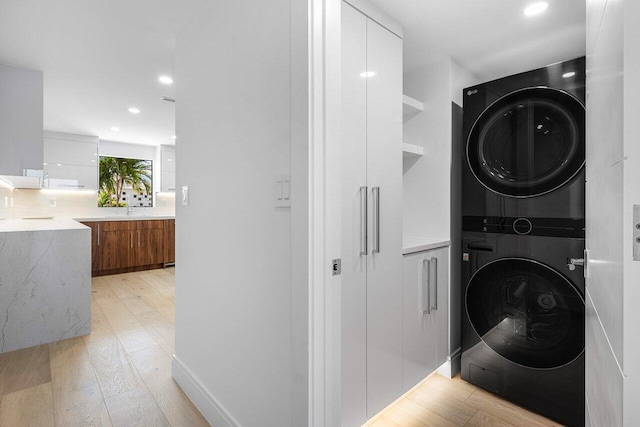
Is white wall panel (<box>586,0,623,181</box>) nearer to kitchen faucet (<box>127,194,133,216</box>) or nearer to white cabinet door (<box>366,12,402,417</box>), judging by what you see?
white cabinet door (<box>366,12,402,417</box>)

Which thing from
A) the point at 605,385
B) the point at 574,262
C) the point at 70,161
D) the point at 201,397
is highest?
the point at 70,161

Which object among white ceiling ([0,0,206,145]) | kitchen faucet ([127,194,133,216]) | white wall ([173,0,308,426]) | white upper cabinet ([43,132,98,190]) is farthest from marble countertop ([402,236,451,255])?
white upper cabinet ([43,132,98,190])

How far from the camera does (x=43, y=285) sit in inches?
104

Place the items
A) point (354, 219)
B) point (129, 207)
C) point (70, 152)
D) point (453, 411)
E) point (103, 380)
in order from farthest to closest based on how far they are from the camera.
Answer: point (129, 207) < point (70, 152) < point (103, 380) < point (453, 411) < point (354, 219)

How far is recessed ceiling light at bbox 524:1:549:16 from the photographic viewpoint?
166cm

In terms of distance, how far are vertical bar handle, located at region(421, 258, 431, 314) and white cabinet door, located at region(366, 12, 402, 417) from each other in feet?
0.81

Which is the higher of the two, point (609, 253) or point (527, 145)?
point (527, 145)

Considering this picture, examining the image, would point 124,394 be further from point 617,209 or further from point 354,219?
point 617,209

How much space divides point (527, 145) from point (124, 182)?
624cm

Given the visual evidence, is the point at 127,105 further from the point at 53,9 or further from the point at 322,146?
the point at 322,146

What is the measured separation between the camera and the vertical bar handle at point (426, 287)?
1.97 m

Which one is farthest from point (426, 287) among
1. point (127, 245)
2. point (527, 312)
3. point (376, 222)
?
point (127, 245)

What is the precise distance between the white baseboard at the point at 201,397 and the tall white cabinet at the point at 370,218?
1.89ft

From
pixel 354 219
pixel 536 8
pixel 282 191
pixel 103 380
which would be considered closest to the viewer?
pixel 282 191
